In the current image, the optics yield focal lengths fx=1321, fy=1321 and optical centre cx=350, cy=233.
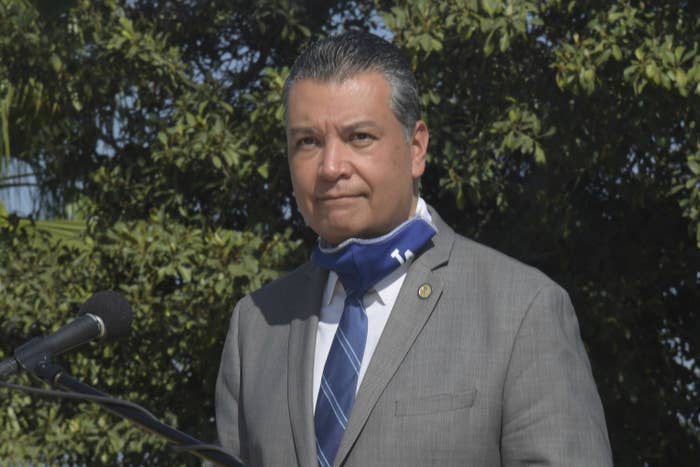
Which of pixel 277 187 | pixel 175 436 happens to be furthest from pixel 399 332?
pixel 277 187

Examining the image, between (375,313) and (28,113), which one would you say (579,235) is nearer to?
(28,113)

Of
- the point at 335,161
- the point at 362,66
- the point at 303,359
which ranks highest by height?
the point at 362,66

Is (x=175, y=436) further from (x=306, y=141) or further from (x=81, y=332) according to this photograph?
(x=306, y=141)

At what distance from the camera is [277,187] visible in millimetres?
8211

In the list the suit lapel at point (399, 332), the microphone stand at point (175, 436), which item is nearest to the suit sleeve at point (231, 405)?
the suit lapel at point (399, 332)

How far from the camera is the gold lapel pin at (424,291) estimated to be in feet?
9.96

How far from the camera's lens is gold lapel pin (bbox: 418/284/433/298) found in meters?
3.04

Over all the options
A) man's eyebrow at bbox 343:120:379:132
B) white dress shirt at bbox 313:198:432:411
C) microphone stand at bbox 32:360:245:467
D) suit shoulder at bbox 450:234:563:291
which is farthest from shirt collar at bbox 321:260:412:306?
microphone stand at bbox 32:360:245:467

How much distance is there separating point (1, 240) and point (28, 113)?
82 centimetres

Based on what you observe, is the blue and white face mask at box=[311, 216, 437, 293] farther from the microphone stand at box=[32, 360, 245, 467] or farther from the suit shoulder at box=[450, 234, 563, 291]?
the microphone stand at box=[32, 360, 245, 467]

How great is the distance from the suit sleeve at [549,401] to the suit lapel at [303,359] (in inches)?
17.6

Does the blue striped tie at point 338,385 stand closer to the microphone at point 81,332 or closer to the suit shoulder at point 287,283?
the suit shoulder at point 287,283

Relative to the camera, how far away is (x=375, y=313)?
10.2 ft

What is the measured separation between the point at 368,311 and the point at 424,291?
0.49 feet
